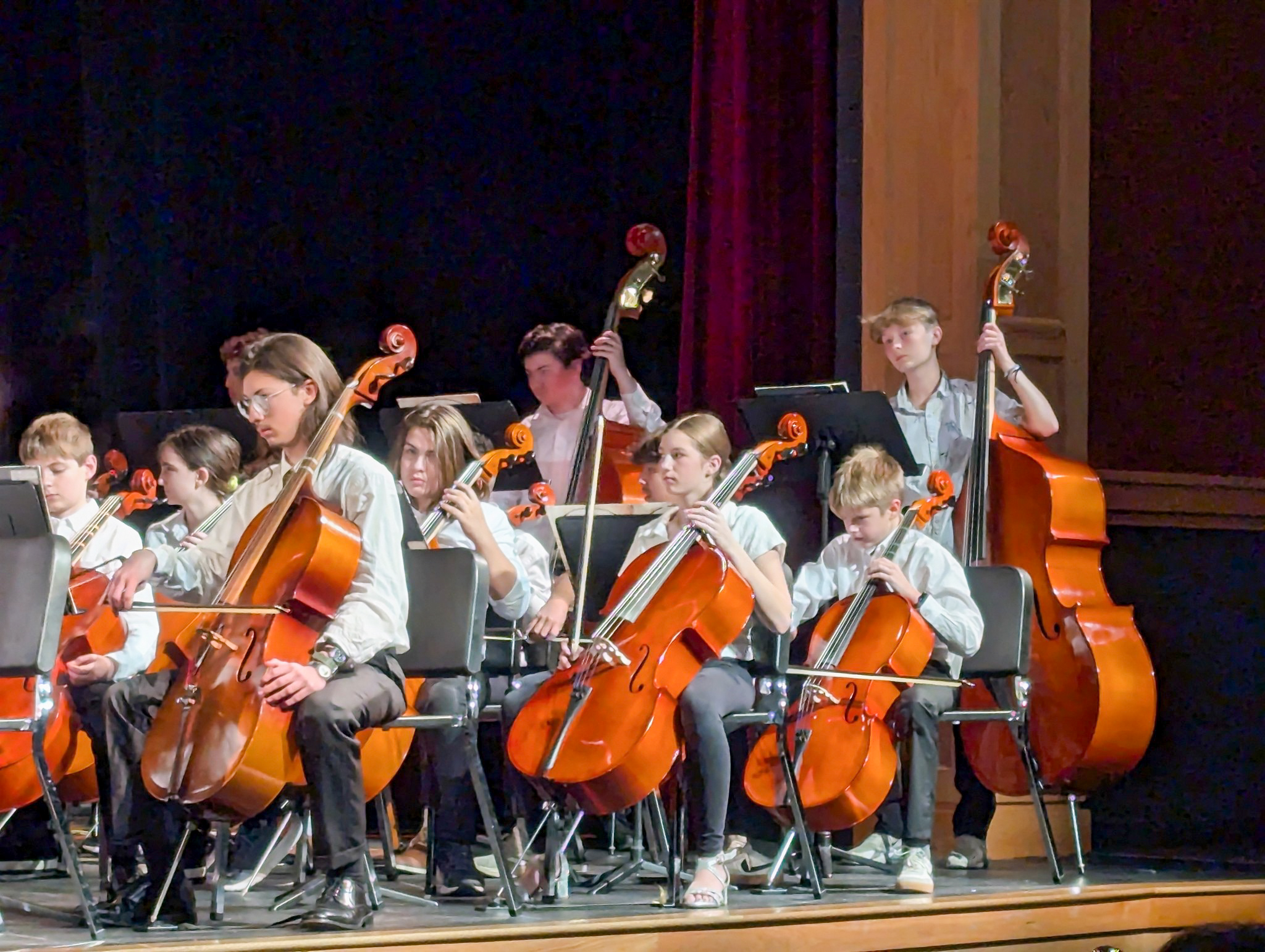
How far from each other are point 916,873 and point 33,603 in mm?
1778

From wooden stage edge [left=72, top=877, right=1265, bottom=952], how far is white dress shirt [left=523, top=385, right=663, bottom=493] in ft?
5.75

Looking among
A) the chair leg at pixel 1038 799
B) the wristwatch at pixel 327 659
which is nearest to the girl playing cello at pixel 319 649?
the wristwatch at pixel 327 659

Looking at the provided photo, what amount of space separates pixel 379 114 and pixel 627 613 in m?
2.91

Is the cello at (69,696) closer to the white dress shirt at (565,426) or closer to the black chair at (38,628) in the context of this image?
the black chair at (38,628)

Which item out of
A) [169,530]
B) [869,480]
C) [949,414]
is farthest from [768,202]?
[169,530]

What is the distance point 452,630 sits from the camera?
11.1 ft

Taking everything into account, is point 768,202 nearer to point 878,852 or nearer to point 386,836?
point 878,852

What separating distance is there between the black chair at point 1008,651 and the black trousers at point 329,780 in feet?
4.34

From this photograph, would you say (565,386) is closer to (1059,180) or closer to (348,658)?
(1059,180)

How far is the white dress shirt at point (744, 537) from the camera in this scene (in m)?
3.62

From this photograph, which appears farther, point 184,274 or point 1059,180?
point 184,274

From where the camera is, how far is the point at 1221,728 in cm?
451

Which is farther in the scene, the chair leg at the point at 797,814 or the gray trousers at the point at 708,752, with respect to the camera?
the chair leg at the point at 797,814

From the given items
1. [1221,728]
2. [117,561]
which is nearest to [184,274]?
[117,561]
